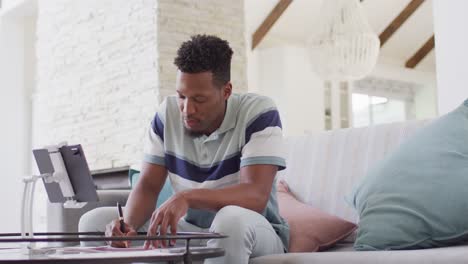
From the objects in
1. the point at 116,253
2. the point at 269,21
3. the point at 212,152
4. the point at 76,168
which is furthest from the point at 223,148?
the point at 269,21

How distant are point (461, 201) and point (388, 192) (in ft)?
0.64

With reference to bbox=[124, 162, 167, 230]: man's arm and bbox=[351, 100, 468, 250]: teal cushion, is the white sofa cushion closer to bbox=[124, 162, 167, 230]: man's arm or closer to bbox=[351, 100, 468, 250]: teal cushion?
bbox=[351, 100, 468, 250]: teal cushion

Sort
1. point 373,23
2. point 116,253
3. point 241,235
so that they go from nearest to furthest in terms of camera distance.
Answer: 1. point 116,253
2. point 241,235
3. point 373,23

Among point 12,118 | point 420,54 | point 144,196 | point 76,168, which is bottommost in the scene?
point 144,196

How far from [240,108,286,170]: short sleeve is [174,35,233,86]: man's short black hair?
151mm

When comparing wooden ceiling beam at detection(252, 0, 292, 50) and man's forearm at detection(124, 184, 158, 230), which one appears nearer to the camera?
man's forearm at detection(124, 184, 158, 230)

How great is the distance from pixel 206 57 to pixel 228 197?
15.7 inches

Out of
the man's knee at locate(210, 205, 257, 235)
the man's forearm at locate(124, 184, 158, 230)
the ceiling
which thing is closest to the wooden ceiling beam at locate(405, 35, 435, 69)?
the ceiling

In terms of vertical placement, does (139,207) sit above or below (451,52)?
below

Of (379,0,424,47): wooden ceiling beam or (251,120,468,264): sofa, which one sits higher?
(379,0,424,47): wooden ceiling beam

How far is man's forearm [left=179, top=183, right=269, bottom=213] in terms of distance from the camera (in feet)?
5.44

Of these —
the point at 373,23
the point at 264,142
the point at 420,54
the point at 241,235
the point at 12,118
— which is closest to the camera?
the point at 241,235

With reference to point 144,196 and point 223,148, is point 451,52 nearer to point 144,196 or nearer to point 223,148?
point 223,148

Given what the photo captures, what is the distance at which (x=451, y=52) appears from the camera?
10.3 ft
